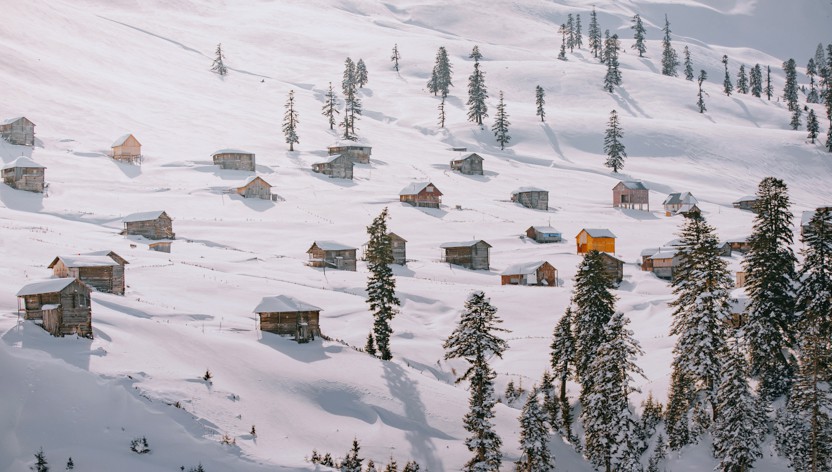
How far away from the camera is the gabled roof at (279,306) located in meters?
45.9

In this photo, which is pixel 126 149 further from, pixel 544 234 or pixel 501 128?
pixel 501 128

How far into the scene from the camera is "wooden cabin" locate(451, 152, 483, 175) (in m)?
121

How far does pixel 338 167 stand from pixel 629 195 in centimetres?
4111

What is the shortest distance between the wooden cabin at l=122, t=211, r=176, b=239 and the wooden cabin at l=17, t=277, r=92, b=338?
3636 centimetres

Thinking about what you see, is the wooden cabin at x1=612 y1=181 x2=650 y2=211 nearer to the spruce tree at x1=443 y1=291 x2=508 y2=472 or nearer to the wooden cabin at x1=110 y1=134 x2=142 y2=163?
the wooden cabin at x1=110 y1=134 x2=142 y2=163

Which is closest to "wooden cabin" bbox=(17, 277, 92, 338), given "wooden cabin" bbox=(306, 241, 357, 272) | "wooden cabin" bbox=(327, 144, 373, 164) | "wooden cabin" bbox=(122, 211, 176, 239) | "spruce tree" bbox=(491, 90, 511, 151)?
"wooden cabin" bbox=(306, 241, 357, 272)

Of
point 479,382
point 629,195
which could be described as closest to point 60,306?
point 479,382

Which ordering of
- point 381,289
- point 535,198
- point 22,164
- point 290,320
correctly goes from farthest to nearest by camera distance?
point 535,198
point 22,164
point 381,289
point 290,320

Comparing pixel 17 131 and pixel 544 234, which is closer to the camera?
pixel 544 234

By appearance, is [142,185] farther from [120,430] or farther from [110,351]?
[120,430]

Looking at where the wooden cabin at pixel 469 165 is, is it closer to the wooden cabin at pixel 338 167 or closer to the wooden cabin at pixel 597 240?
the wooden cabin at pixel 338 167

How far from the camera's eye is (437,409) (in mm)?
41469

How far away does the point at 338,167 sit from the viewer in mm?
110188

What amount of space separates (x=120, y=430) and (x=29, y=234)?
38914mm
